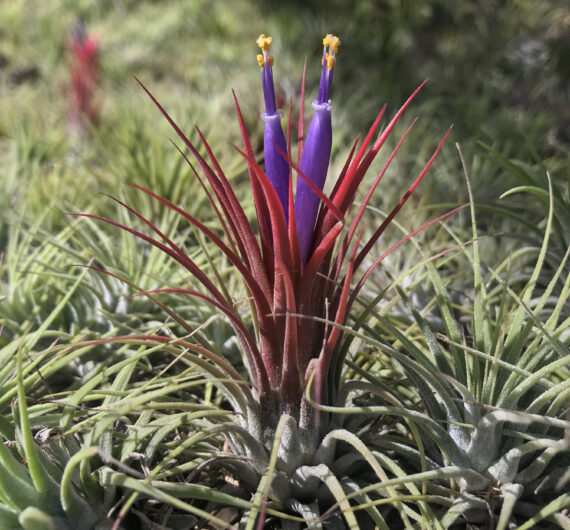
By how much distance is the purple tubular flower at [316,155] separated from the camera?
0.79 m

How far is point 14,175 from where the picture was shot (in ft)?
6.31

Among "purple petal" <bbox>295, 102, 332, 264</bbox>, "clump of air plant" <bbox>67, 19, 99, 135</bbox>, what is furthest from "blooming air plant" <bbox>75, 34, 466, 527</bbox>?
"clump of air plant" <bbox>67, 19, 99, 135</bbox>

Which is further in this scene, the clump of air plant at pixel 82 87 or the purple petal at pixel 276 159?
the clump of air plant at pixel 82 87

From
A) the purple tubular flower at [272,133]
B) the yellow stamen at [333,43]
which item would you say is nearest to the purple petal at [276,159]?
the purple tubular flower at [272,133]

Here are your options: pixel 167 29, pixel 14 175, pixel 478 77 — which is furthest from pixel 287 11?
pixel 14 175

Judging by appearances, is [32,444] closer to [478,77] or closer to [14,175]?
[14,175]

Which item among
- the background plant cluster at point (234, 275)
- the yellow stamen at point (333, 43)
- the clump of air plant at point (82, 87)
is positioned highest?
the yellow stamen at point (333, 43)

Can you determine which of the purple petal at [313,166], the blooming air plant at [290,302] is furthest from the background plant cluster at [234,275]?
the purple petal at [313,166]

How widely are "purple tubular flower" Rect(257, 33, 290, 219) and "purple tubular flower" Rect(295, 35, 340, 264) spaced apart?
1.1 inches

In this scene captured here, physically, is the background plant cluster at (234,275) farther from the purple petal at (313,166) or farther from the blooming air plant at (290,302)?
the purple petal at (313,166)

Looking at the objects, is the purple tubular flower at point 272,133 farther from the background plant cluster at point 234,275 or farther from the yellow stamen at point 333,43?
the background plant cluster at point 234,275

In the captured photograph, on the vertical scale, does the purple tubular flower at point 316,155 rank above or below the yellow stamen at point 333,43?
below

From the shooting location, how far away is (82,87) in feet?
8.68

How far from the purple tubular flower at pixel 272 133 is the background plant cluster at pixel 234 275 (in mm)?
237
